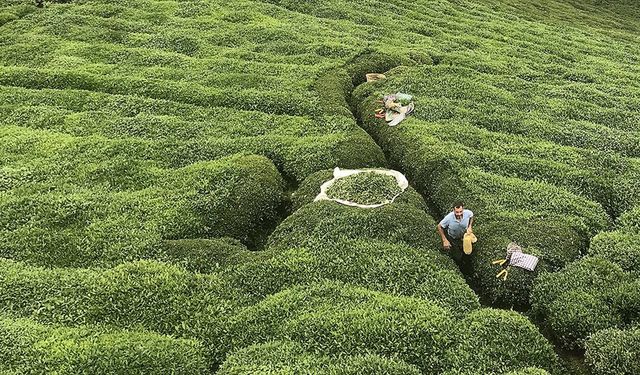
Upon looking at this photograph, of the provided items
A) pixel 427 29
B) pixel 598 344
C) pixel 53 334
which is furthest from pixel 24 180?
pixel 427 29

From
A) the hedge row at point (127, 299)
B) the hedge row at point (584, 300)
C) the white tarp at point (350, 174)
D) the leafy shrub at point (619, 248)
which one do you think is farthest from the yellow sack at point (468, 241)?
the hedge row at point (127, 299)

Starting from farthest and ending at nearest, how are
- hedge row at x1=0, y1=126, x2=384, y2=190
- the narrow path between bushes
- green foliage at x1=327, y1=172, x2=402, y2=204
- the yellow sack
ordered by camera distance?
hedge row at x1=0, y1=126, x2=384, y2=190 < green foliage at x1=327, y1=172, x2=402, y2=204 < the yellow sack < the narrow path between bushes

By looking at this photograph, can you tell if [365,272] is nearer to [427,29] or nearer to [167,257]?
[167,257]

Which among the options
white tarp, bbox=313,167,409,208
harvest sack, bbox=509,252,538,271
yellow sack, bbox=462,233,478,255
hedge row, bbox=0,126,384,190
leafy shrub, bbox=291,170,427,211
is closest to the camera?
harvest sack, bbox=509,252,538,271

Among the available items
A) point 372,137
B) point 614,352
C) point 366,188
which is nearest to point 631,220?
point 614,352

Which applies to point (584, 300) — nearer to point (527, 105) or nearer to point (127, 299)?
point (127, 299)

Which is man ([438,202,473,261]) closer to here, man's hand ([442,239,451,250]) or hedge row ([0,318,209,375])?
man's hand ([442,239,451,250])

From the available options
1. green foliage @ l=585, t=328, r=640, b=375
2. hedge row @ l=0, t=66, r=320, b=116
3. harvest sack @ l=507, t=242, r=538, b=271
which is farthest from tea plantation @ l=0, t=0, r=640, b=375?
harvest sack @ l=507, t=242, r=538, b=271
